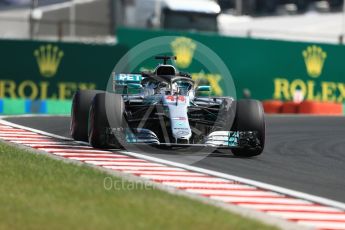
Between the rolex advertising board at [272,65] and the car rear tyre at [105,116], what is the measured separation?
15.0 meters

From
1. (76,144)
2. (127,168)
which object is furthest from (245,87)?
(127,168)

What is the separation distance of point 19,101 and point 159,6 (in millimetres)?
14524

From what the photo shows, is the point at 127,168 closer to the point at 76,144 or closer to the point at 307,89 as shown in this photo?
the point at 76,144

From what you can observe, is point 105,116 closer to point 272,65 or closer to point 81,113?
point 81,113

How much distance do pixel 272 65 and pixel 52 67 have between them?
24.5 ft

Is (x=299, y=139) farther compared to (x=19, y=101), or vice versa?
(x=19, y=101)

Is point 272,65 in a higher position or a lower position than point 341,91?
higher

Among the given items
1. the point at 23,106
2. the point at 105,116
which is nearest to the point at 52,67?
the point at 23,106

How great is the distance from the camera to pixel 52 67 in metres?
27.4

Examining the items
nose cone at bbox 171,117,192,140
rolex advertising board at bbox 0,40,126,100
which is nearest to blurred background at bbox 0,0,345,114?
rolex advertising board at bbox 0,40,126,100

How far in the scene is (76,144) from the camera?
15.2m

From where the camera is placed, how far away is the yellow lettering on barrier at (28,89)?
27.0 meters

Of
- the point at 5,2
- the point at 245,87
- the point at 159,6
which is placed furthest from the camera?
the point at 5,2

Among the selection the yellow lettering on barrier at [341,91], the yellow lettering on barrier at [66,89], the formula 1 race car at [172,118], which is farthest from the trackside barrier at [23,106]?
the formula 1 race car at [172,118]
